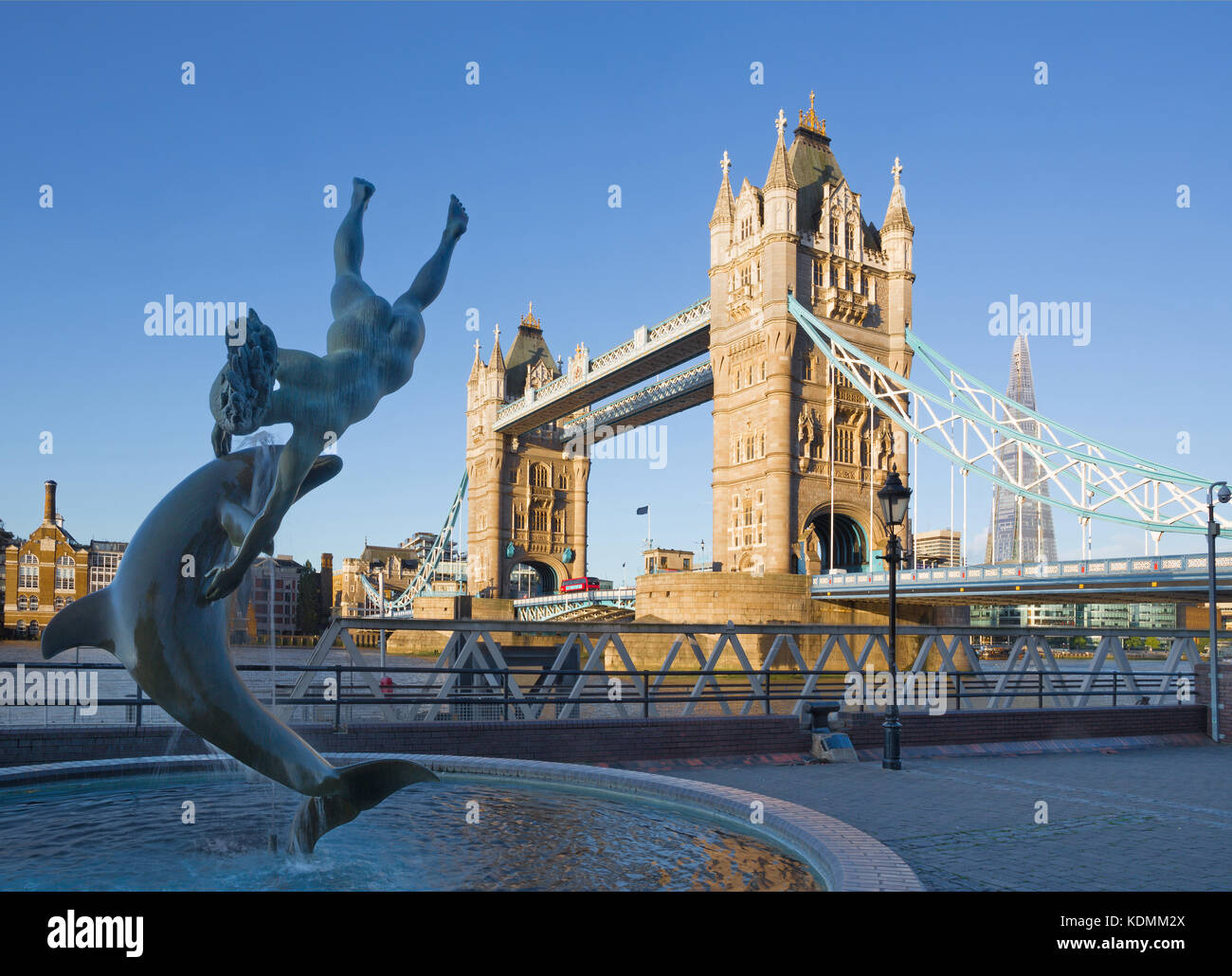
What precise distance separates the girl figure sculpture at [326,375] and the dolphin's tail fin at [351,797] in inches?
56.5

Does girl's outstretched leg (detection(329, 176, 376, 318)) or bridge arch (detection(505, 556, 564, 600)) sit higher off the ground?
girl's outstretched leg (detection(329, 176, 376, 318))

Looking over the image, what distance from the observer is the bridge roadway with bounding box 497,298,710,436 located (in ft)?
192

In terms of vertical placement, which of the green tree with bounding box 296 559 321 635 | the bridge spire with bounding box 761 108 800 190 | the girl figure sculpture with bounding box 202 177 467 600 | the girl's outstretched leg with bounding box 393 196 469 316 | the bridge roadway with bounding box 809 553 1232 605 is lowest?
the green tree with bounding box 296 559 321 635

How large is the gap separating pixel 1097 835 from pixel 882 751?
5.21 m

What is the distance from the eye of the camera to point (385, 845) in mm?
6703

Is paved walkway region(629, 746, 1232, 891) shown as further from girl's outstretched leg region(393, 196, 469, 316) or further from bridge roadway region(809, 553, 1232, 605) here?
bridge roadway region(809, 553, 1232, 605)

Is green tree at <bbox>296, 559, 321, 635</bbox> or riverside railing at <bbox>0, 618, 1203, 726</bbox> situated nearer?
riverside railing at <bbox>0, 618, 1203, 726</bbox>

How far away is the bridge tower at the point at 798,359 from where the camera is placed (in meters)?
48.8

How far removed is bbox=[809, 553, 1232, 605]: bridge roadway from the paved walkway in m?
20.4

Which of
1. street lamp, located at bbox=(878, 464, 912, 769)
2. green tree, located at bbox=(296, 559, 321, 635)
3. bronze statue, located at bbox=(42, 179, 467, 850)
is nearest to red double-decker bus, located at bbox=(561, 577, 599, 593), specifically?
green tree, located at bbox=(296, 559, 321, 635)

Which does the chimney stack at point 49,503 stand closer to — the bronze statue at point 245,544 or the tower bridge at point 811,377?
the tower bridge at point 811,377
